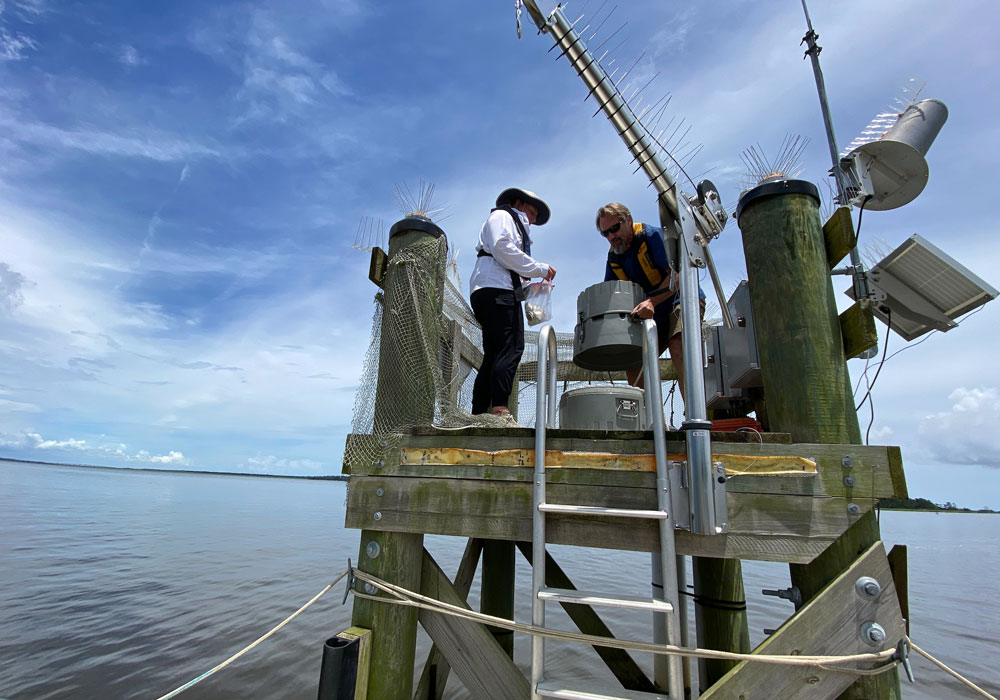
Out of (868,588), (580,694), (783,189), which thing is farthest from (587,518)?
(783,189)

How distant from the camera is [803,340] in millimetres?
2688

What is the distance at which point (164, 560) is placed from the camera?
11.9 m

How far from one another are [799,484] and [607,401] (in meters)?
1.29

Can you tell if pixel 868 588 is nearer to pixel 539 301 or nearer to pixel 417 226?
pixel 539 301

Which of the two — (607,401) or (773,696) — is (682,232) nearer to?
(607,401)

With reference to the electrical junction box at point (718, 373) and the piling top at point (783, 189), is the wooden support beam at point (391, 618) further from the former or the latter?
the electrical junction box at point (718, 373)

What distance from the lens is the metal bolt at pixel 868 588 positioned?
7.18 ft

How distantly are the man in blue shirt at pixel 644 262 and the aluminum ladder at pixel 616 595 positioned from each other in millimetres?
1302

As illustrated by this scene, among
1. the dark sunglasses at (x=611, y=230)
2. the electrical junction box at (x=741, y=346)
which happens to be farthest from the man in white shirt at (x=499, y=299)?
the electrical junction box at (x=741, y=346)

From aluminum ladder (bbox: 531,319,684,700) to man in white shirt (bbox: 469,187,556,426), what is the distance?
2.90ft

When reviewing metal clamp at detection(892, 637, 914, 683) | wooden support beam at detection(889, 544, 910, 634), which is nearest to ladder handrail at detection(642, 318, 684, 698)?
metal clamp at detection(892, 637, 914, 683)

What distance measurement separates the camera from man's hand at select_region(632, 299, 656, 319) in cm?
339

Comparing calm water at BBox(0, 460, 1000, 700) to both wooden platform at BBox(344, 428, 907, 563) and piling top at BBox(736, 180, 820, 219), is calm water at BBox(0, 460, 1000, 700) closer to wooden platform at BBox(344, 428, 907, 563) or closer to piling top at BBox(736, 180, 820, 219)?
wooden platform at BBox(344, 428, 907, 563)

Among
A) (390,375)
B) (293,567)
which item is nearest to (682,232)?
(390,375)
